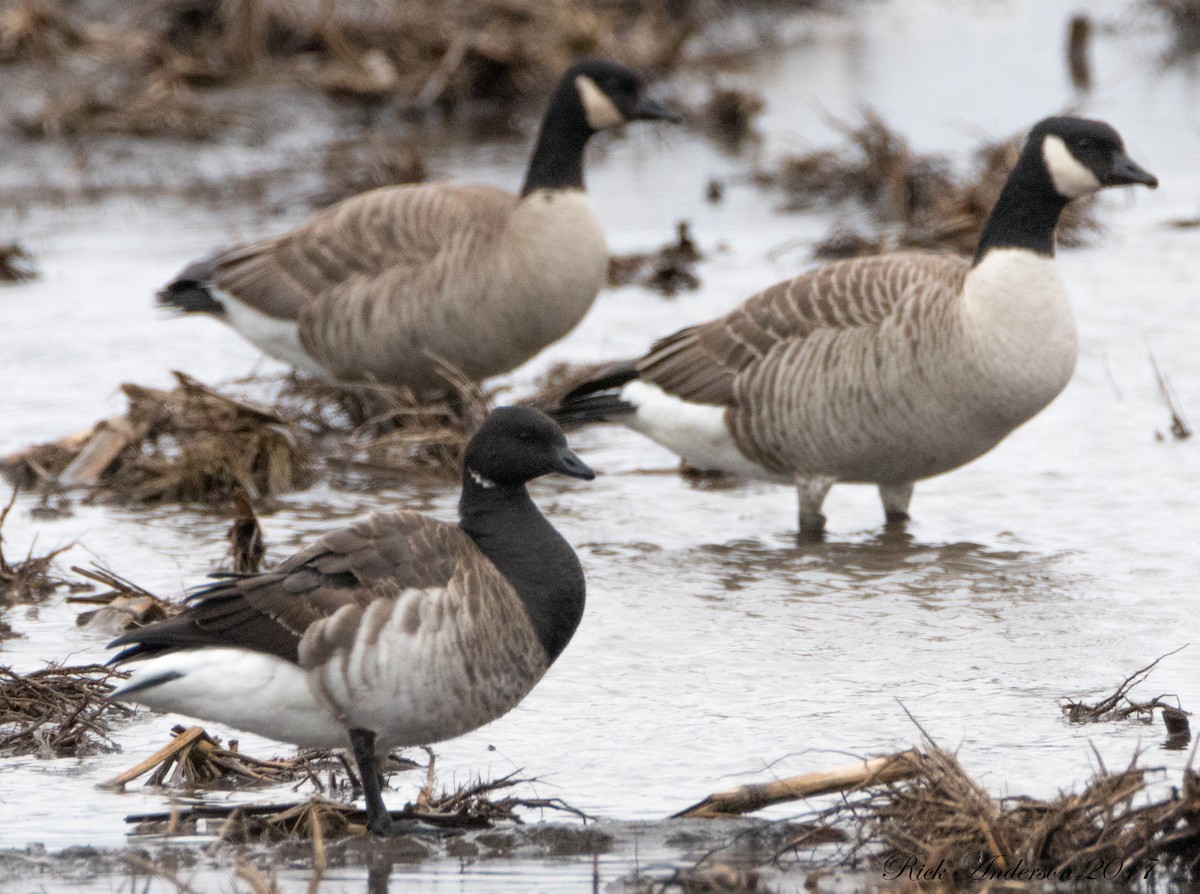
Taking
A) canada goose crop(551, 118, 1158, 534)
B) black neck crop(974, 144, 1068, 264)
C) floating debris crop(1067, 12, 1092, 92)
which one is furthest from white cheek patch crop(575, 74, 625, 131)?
floating debris crop(1067, 12, 1092, 92)

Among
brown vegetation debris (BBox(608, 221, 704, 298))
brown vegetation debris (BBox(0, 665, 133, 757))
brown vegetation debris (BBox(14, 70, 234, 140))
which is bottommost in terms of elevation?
brown vegetation debris (BBox(0, 665, 133, 757))

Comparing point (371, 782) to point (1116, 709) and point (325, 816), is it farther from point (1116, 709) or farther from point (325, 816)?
point (1116, 709)

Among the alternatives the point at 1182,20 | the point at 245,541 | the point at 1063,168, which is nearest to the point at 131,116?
the point at 245,541

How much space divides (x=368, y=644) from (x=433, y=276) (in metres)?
4.81

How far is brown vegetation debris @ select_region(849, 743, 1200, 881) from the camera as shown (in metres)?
4.15

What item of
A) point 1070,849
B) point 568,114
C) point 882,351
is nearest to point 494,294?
point 568,114

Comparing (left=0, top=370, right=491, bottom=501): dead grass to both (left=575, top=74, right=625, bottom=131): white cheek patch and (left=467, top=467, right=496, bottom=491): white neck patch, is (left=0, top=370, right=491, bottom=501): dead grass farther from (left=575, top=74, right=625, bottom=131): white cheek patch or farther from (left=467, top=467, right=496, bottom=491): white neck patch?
(left=467, top=467, right=496, bottom=491): white neck patch

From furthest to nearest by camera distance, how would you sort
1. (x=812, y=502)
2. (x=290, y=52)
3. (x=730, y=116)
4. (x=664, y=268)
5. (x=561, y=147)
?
(x=290, y=52) < (x=730, y=116) < (x=664, y=268) < (x=561, y=147) < (x=812, y=502)

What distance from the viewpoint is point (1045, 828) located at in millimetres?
4184

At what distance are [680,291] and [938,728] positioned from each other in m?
7.16

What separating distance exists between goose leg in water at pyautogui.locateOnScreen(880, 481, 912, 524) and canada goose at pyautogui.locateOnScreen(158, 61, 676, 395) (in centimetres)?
217

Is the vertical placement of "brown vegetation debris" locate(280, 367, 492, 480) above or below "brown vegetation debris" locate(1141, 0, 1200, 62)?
below

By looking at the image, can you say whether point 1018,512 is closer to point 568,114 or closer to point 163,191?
point 568,114

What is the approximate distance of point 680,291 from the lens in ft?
40.4
